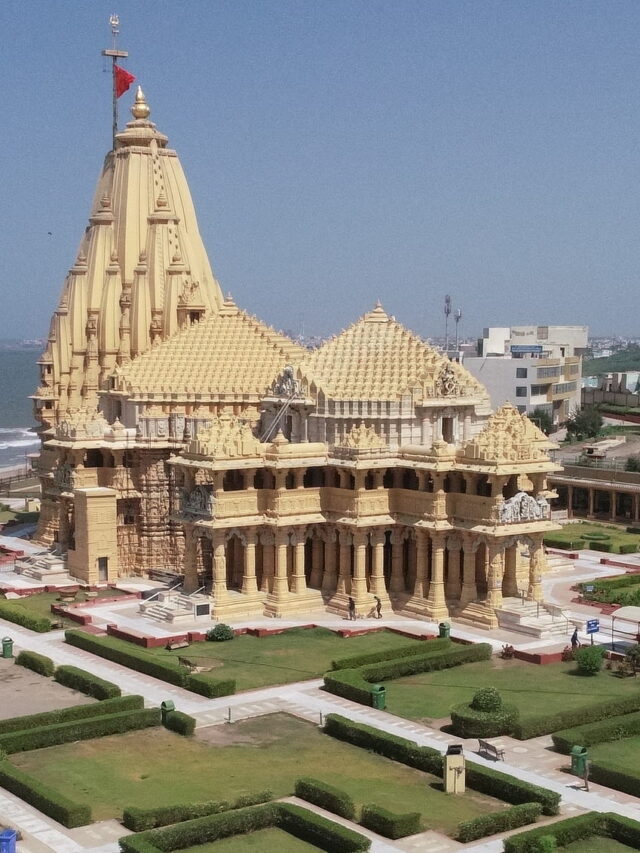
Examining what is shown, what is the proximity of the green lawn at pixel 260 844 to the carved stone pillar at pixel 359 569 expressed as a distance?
27.4 m

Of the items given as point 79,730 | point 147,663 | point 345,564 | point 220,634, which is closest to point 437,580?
point 345,564

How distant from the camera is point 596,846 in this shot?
117ft

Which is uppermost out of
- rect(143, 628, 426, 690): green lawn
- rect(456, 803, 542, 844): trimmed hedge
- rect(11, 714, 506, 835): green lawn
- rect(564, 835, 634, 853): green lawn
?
rect(143, 628, 426, 690): green lawn

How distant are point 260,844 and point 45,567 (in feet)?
128

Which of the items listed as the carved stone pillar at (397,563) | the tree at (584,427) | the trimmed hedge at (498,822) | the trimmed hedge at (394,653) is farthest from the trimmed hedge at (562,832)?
the tree at (584,427)

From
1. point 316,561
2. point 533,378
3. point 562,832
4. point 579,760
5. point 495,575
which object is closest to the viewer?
point 562,832

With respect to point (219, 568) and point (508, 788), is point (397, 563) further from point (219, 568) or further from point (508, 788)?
point (508, 788)

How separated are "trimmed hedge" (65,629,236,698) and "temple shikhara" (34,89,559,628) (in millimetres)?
5490

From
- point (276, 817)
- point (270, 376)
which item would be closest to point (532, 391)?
point (270, 376)

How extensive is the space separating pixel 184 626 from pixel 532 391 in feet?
269

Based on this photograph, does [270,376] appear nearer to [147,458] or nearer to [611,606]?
[147,458]

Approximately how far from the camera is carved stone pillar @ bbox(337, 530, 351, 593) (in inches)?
2564

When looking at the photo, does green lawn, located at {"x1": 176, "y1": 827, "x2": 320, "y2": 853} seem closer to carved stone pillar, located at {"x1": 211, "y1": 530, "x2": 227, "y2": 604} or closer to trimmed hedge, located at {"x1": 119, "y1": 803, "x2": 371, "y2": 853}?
trimmed hedge, located at {"x1": 119, "y1": 803, "x2": 371, "y2": 853}

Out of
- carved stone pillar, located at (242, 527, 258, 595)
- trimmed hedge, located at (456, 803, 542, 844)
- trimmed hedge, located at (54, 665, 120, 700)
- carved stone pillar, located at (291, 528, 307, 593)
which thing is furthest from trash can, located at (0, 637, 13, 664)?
trimmed hedge, located at (456, 803, 542, 844)
